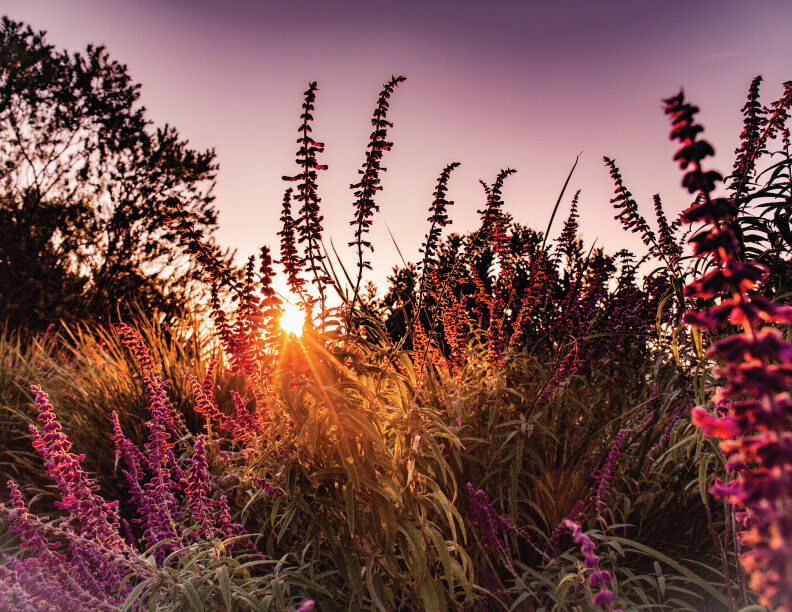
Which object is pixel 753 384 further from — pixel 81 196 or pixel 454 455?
pixel 81 196

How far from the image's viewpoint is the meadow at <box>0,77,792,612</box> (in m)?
1.65

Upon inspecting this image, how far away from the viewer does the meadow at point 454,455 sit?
1648mm

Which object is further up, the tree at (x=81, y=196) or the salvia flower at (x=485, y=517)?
the tree at (x=81, y=196)

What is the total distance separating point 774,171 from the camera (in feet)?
8.96

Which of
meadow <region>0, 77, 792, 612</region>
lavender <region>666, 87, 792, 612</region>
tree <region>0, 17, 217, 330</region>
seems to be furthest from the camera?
tree <region>0, 17, 217, 330</region>

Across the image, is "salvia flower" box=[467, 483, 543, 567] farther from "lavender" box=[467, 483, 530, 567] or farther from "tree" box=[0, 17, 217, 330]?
"tree" box=[0, 17, 217, 330]

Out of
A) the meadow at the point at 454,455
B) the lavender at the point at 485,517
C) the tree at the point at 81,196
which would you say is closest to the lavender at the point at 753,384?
the meadow at the point at 454,455

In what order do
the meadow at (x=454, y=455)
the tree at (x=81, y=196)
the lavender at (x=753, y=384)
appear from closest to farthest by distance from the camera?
1. the lavender at (x=753, y=384)
2. the meadow at (x=454, y=455)
3. the tree at (x=81, y=196)

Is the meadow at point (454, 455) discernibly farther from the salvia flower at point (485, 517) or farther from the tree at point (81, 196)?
the tree at point (81, 196)

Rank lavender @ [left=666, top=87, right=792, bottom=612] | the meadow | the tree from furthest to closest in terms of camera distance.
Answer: the tree → the meadow → lavender @ [left=666, top=87, right=792, bottom=612]

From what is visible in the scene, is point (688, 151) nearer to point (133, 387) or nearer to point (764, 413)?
point (764, 413)

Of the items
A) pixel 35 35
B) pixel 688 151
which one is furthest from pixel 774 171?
pixel 35 35

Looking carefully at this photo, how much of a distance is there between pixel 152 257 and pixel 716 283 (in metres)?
17.4

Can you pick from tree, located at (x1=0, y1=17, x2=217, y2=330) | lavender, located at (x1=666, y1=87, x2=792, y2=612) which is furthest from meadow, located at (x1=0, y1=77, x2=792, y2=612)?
tree, located at (x1=0, y1=17, x2=217, y2=330)
